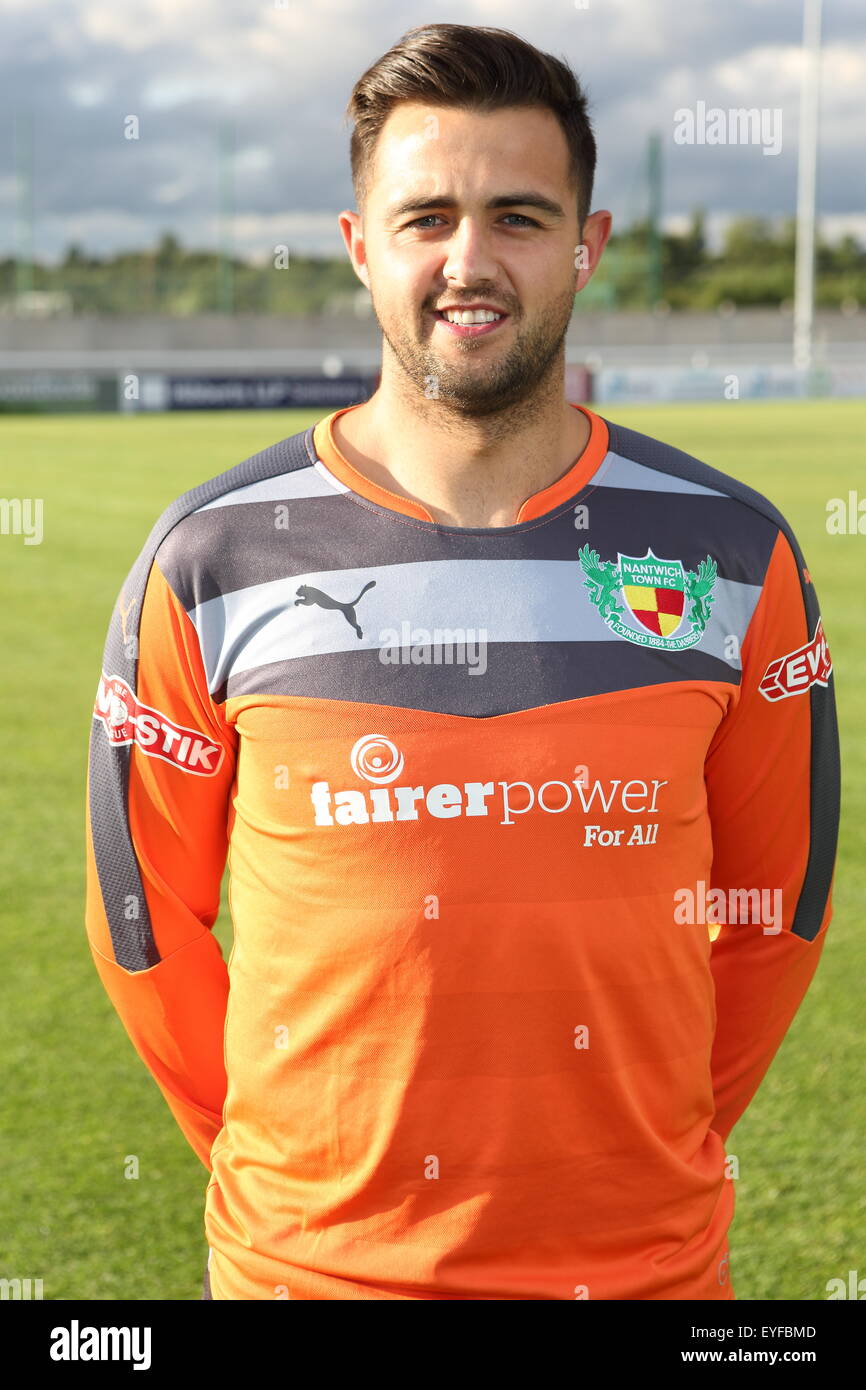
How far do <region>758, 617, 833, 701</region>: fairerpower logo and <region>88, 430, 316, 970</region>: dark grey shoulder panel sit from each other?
686 millimetres

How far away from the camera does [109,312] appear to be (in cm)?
4203

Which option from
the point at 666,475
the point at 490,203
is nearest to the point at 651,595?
the point at 666,475

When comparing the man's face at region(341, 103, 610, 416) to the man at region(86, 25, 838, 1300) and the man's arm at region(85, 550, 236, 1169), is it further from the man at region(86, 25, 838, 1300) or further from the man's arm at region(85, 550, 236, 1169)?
the man's arm at region(85, 550, 236, 1169)

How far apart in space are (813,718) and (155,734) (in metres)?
0.92

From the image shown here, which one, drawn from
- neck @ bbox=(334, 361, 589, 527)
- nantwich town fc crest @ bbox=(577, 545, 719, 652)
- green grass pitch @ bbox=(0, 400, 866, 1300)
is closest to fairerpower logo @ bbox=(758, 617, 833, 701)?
nantwich town fc crest @ bbox=(577, 545, 719, 652)

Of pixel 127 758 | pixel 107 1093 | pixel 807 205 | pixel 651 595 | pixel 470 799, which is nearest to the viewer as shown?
pixel 470 799

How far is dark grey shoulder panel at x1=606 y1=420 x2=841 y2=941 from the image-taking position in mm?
1953

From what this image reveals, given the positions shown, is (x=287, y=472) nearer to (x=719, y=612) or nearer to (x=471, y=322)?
(x=471, y=322)

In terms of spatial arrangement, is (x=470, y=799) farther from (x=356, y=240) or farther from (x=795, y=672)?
(x=356, y=240)

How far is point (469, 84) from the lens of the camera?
1.80 m

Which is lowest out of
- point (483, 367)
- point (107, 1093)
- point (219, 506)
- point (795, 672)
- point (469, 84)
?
point (107, 1093)

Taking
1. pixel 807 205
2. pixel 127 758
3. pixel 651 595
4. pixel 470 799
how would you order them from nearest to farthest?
pixel 470 799
pixel 651 595
pixel 127 758
pixel 807 205
